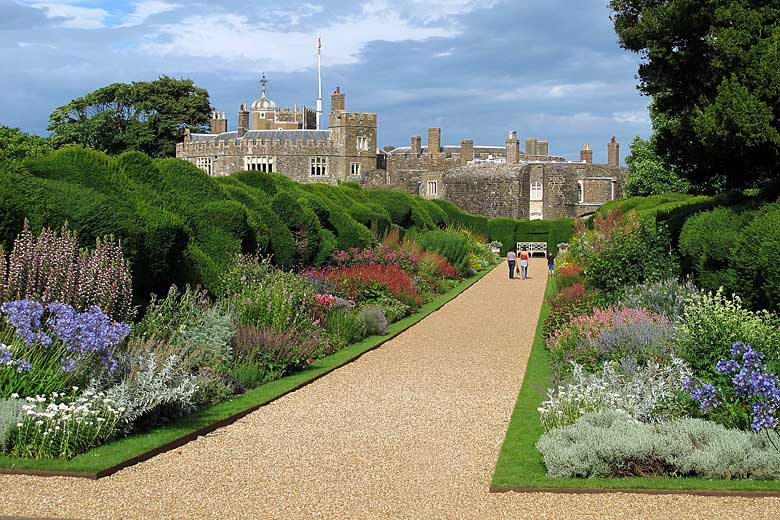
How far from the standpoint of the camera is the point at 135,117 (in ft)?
208

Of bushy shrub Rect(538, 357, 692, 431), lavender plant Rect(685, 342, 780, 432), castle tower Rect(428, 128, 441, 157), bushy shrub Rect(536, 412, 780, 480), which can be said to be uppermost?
castle tower Rect(428, 128, 441, 157)

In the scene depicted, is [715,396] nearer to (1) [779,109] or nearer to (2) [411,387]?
(2) [411,387]

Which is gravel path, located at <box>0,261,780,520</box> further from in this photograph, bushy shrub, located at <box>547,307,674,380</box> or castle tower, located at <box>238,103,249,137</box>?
castle tower, located at <box>238,103,249,137</box>

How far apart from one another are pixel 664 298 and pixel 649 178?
109 ft

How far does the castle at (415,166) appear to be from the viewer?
6012 centimetres

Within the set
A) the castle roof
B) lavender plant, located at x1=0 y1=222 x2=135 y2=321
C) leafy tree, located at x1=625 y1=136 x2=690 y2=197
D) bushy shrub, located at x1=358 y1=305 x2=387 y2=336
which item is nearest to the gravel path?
lavender plant, located at x1=0 y1=222 x2=135 y2=321

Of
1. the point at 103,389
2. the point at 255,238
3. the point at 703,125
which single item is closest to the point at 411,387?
the point at 103,389

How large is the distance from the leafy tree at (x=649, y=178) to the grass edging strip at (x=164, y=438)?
3288cm

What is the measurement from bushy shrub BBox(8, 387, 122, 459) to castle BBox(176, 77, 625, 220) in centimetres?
5310

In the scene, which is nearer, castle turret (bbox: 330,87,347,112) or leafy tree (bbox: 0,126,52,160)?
leafy tree (bbox: 0,126,52,160)

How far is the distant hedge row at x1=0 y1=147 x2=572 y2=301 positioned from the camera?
34.6ft

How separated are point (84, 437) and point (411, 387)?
425cm

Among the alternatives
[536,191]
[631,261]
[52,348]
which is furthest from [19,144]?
[536,191]

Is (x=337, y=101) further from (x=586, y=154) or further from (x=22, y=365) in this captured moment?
(x=22, y=365)
